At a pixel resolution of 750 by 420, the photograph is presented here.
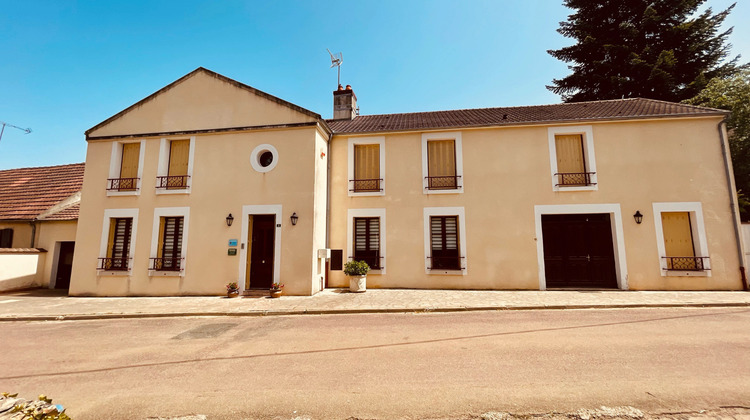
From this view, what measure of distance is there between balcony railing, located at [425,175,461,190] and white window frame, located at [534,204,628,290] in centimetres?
318

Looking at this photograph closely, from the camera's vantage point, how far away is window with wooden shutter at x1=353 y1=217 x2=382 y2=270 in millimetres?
12031

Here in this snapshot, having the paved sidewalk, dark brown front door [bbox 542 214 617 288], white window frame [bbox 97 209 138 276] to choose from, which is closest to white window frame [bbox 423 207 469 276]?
the paved sidewalk

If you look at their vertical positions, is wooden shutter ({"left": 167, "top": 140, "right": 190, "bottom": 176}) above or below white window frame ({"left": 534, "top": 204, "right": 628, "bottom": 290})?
above

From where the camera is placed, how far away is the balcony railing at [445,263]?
11.5 m

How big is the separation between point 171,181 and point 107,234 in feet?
10.3

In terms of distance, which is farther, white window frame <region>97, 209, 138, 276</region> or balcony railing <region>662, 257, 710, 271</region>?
white window frame <region>97, 209, 138, 276</region>

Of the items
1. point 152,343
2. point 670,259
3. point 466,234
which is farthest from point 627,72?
point 152,343

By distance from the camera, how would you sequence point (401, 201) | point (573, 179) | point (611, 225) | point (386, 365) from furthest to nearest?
point (401, 201) < point (573, 179) < point (611, 225) < point (386, 365)

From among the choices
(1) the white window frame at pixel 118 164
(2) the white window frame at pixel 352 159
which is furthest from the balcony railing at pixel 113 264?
(2) the white window frame at pixel 352 159

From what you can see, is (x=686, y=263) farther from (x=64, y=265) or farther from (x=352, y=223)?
(x=64, y=265)

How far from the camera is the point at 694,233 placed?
10.8 metres

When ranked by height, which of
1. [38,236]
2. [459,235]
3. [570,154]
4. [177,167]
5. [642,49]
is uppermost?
[642,49]

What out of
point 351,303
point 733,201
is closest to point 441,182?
point 351,303

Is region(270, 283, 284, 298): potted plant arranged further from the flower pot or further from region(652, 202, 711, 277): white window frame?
region(652, 202, 711, 277): white window frame
